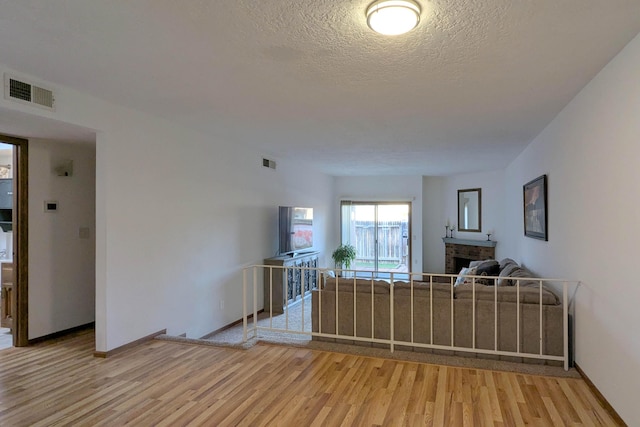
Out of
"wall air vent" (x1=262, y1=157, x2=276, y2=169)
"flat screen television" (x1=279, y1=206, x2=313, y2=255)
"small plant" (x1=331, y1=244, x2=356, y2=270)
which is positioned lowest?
"small plant" (x1=331, y1=244, x2=356, y2=270)

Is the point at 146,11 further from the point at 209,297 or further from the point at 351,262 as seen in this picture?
the point at 351,262

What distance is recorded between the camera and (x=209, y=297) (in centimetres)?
477

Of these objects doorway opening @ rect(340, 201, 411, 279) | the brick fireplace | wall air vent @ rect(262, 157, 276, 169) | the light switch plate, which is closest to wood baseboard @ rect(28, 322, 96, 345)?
the light switch plate

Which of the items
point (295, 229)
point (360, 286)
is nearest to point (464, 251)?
point (295, 229)

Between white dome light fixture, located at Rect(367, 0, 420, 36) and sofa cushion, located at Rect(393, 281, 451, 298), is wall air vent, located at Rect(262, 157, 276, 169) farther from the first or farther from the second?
white dome light fixture, located at Rect(367, 0, 420, 36)

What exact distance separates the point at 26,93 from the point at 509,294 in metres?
4.23

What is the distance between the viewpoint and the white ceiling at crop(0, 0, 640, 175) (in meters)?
1.89

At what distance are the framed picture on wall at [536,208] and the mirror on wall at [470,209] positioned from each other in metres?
3.03

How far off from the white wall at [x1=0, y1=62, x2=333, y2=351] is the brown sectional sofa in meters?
1.57

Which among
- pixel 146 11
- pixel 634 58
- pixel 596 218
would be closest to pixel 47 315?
pixel 146 11

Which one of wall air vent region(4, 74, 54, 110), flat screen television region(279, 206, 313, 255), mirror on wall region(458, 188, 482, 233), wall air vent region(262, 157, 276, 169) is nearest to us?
wall air vent region(4, 74, 54, 110)

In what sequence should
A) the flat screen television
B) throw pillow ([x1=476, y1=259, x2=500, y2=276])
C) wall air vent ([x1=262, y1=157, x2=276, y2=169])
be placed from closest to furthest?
1. throw pillow ([x1=476, y1=259, x2=500, y2=276])
2. wall air vent ([x1=262, y1=157, x2=276, y2=169])
3. the flat screen television

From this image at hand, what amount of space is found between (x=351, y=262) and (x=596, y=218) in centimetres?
665

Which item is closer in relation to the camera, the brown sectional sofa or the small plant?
the brown sectional sofa
